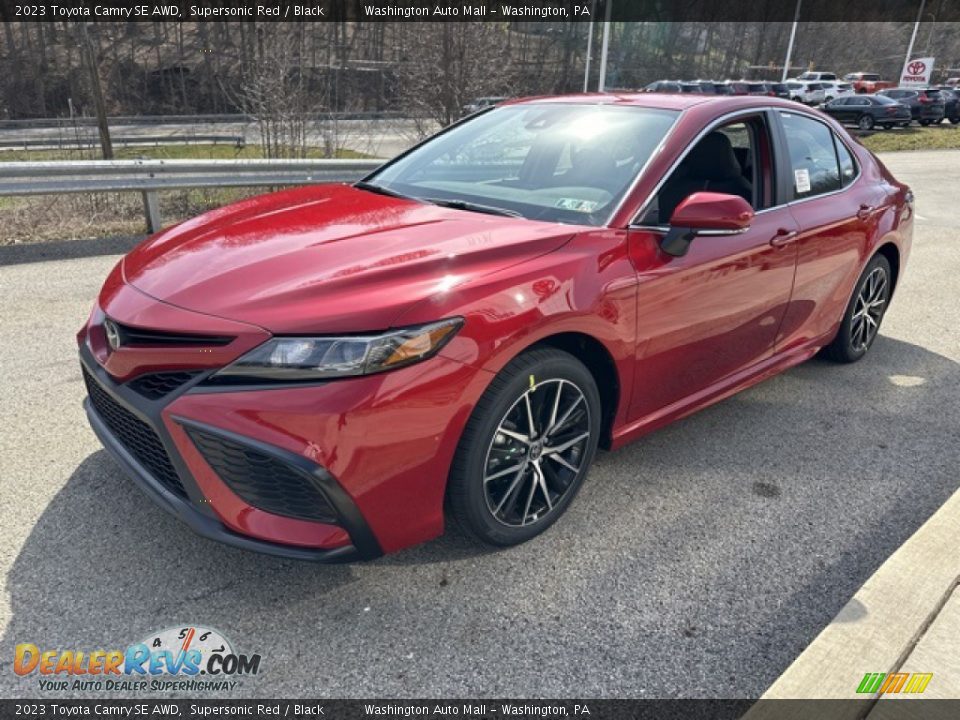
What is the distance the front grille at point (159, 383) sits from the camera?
224cm

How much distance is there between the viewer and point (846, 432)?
3.86 meters

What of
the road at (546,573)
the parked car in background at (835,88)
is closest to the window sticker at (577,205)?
the road at (546,573)

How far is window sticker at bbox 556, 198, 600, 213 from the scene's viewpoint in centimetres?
294

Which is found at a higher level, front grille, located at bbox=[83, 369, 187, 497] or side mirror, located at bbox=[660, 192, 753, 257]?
side mirror, located at bbox=[660, 192, 753, 257]

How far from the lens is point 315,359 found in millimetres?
2145

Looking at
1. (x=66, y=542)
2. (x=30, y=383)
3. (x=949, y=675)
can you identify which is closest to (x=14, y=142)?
(x=30, y=383)

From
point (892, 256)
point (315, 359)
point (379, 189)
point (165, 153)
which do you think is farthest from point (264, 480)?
point (165, 153)

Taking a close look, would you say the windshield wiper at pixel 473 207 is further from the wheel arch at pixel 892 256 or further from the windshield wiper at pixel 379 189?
the wheel arch at pixel 892 256

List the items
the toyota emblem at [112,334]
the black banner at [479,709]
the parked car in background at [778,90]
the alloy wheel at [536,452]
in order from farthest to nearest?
the parked car in background at [778,90] → the alloy wheel at [536,452] → the toyota emblem at [112,334] → the black banner at [479,709]

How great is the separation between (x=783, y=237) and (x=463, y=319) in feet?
6.74

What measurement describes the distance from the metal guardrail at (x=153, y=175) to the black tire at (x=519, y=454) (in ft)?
14.3

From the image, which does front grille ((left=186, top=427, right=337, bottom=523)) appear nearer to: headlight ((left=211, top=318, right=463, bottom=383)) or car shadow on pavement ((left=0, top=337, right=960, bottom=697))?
headlight ((left=211, top=318, right=463, bottom=383))

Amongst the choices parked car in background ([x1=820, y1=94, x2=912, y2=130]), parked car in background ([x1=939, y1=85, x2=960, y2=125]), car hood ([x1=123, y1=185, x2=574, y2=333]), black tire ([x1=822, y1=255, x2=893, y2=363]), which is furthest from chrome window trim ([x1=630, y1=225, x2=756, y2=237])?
parked car in background ([x1=939, y1=85, x2=960, y2=125])

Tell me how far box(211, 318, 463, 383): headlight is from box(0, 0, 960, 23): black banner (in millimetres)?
16068
